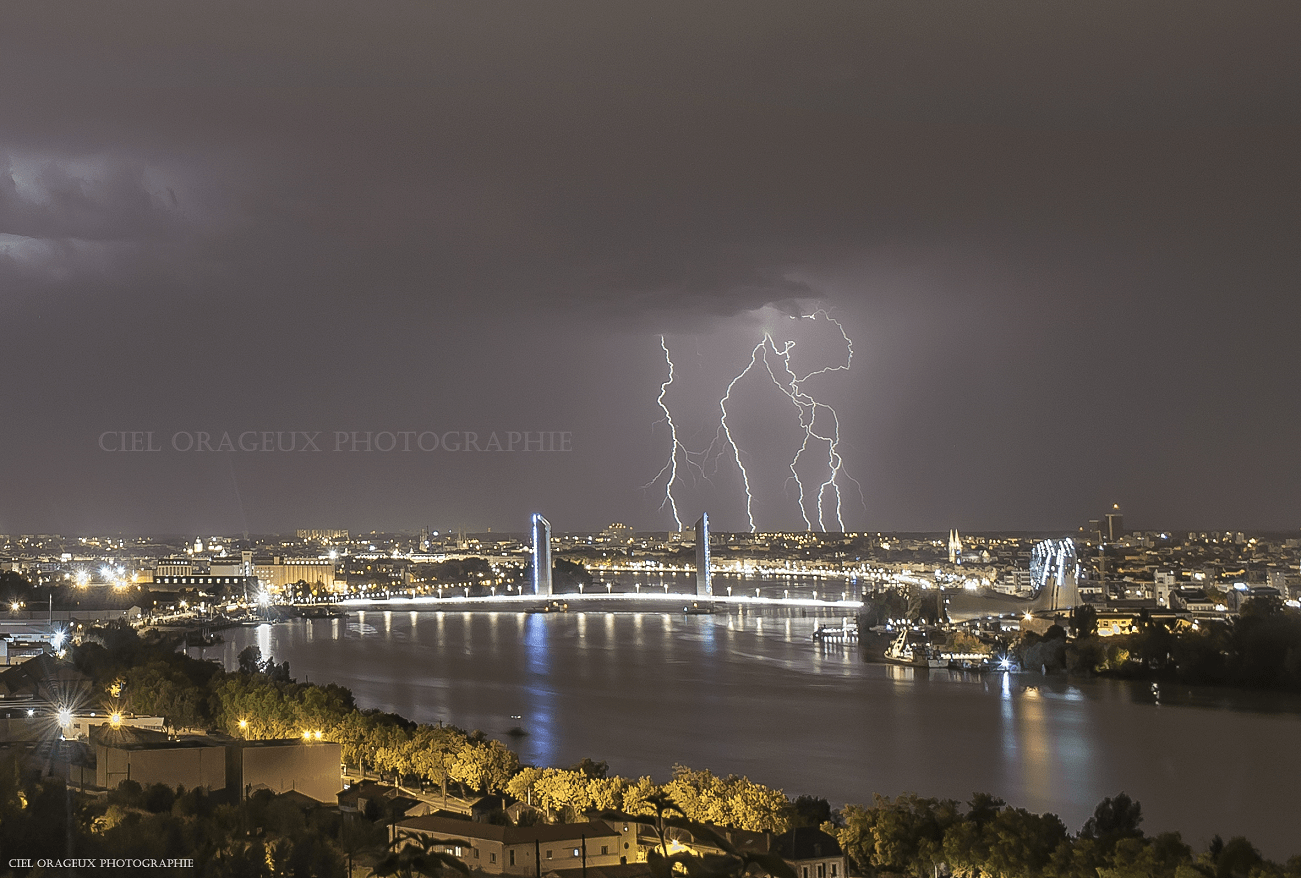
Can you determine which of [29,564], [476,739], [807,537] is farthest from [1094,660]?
[807,537]

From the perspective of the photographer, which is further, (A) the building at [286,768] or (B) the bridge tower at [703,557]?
(B) the bridge tower at [703,557]

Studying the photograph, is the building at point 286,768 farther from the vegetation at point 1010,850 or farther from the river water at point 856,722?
the river water at point 856,722

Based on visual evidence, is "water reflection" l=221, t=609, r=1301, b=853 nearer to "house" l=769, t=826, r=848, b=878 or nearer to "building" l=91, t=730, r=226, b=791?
"house" l=769, t=826, r=848, b=878

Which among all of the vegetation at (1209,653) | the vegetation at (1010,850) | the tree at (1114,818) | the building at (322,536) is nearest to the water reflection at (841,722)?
the tree at (1114,818)

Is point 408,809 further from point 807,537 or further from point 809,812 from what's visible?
point 807,537

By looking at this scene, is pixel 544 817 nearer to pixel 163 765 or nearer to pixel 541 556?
pixel 163 765

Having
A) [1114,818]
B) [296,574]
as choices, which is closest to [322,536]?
[296,574]
